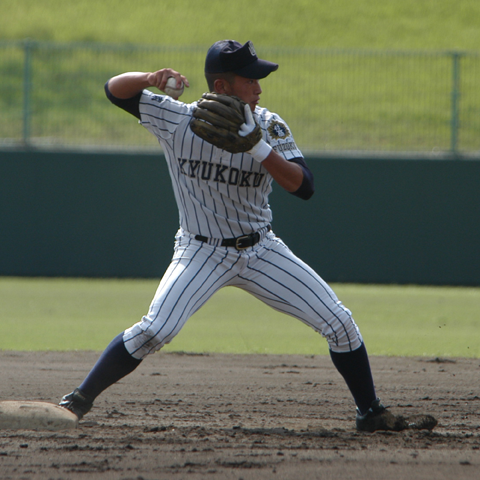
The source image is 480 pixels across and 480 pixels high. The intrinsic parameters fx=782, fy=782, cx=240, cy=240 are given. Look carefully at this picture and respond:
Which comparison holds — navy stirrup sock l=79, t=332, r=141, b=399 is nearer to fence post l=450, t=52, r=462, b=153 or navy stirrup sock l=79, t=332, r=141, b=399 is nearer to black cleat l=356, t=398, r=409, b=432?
black cleat l=356, t=398, r=409, b=432

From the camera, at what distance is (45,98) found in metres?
11.8

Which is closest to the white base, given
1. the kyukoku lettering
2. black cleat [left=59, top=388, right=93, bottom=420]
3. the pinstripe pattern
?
black cleat [left=59, top=388, right=93, bottom=420]

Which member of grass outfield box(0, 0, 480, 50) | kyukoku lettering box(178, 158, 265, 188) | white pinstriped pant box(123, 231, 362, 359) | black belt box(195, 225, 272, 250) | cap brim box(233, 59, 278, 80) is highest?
grass outfield box(0, 0, 480, 50)

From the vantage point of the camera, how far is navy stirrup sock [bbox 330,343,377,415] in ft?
12.2

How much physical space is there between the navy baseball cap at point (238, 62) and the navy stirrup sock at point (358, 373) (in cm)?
138

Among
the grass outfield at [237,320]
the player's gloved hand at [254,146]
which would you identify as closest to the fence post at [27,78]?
the grass outfield at [237,320]

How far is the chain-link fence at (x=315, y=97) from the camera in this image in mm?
11266

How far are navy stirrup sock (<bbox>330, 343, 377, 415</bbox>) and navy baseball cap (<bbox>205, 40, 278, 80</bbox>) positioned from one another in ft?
4.54

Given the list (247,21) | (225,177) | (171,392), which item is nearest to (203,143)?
(225,177)

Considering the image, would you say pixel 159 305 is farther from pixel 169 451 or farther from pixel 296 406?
pixel 296 406

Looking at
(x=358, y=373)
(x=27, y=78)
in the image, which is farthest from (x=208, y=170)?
(x=27, y=78)

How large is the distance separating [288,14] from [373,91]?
12.2 m

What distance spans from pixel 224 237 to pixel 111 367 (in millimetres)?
791

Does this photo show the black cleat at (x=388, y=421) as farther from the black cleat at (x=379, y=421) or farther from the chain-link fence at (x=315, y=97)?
the chain-link fence at (x=315, y=97)
